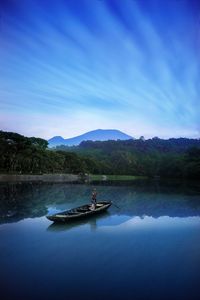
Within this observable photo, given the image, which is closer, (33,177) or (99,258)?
(99,258)

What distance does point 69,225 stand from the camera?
19.5 metres

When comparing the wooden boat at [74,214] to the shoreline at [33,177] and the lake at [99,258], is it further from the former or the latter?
the shoreline at [33,177]

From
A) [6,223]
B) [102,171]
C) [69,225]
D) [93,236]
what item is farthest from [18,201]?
[102,171]

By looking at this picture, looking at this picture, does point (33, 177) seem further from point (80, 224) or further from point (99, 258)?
point (99, 258)

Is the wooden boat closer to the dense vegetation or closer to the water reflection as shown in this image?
the water reflection

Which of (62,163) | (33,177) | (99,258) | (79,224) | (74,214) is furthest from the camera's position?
(62,163)

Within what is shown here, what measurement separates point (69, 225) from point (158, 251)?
268 inches

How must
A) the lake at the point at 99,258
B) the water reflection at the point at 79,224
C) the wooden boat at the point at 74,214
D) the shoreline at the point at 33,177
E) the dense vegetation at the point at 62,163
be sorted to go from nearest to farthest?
1. the lake at the point at 99,258
2. the water reflection at the point at 79,224
3. the wooden boat at the point at 74,214
4. the shoreline at the point at 33,177
5. the dense vegetation at the point at 62,163

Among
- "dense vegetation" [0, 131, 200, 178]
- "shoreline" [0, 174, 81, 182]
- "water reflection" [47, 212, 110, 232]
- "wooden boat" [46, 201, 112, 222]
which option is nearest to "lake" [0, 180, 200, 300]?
"water reflection" [47, 212, 110, 232]

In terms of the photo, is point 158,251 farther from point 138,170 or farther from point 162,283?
point 138,170

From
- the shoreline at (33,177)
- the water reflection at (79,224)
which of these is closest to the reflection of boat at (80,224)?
the water reflection at (79,224)

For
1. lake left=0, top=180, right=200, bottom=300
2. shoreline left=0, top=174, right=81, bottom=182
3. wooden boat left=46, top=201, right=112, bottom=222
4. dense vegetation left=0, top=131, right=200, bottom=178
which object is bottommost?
lake left=0, top=180, right=200, bottom=300

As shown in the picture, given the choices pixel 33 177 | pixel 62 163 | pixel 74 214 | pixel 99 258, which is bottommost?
pixel 99 258

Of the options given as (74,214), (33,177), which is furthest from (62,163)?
(74,214)
